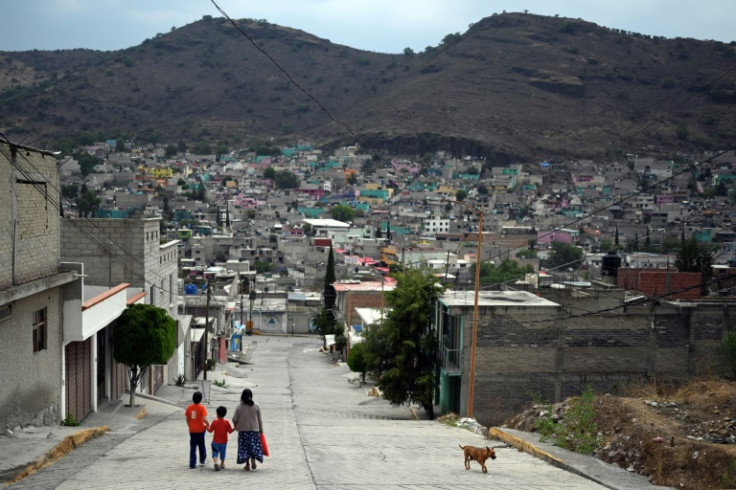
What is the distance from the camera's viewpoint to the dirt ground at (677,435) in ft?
31.8

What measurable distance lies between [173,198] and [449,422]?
13265 cm

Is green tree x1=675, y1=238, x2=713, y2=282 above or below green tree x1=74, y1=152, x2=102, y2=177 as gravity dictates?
below

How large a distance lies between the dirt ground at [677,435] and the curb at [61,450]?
22.4ft

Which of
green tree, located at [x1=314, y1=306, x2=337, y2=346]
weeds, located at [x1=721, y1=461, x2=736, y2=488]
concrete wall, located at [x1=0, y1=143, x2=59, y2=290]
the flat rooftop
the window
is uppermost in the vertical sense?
concrete wall, located at [x1=0, y1=143, x2=59, y2=290]

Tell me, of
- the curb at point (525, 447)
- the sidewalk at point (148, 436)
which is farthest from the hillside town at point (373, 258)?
the curb at point (525, 447)

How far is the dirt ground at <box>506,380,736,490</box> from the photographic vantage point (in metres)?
9.70

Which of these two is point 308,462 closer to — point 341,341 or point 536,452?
point 536,452

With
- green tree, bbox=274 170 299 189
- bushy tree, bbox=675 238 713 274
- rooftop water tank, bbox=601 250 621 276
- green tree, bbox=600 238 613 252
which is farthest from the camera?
green tree, bbox=274 170 299 189

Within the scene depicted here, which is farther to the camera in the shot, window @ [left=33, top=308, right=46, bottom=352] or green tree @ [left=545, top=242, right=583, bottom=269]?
green tree @ [left=545, top=242, right=583, bottom=269]

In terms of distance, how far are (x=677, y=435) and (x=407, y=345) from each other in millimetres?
12269

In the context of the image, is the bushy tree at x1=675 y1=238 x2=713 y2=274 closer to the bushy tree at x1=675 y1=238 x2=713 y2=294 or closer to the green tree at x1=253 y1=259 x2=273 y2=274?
the bushy tree at x1=675 y1=238 x2=713 y2=294

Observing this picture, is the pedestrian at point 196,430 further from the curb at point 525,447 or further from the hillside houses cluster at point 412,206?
the hillside houses cluster at point 412,206

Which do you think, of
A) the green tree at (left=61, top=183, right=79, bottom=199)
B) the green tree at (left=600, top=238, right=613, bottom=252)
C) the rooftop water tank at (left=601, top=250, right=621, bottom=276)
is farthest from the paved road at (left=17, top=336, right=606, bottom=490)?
the green tree at (left=61, top=183, right=79, bottom=199)

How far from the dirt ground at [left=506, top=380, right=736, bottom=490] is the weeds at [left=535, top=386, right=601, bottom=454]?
120mm
